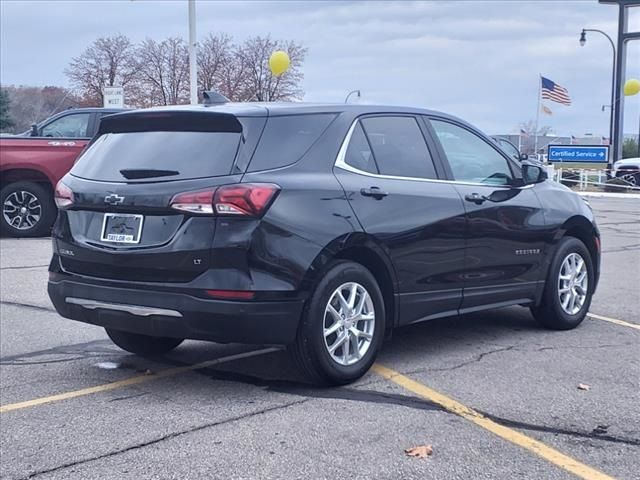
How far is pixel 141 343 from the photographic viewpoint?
6.31 meters

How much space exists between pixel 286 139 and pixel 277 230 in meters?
0.68

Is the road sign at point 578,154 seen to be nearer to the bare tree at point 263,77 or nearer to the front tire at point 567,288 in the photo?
the bare tree at point 263,77

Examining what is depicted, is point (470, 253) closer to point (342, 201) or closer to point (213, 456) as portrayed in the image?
point (342, 201)

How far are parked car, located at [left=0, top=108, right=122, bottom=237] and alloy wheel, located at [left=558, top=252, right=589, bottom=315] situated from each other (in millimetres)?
8390

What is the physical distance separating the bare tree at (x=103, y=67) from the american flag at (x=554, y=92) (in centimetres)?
1791

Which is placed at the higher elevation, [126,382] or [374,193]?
[374,193]

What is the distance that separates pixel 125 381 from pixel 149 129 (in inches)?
63.5

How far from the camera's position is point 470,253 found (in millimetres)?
6355

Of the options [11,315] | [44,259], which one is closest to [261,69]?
[44,259]

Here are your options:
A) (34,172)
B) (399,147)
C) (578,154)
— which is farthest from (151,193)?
(578,154)

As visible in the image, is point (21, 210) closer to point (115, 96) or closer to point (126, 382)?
point (126, 382)

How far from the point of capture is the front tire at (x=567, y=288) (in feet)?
23.5

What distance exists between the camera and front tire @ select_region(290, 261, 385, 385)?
17.0ft

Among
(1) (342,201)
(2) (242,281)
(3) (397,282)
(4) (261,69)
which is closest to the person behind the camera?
(2) (242,281)
